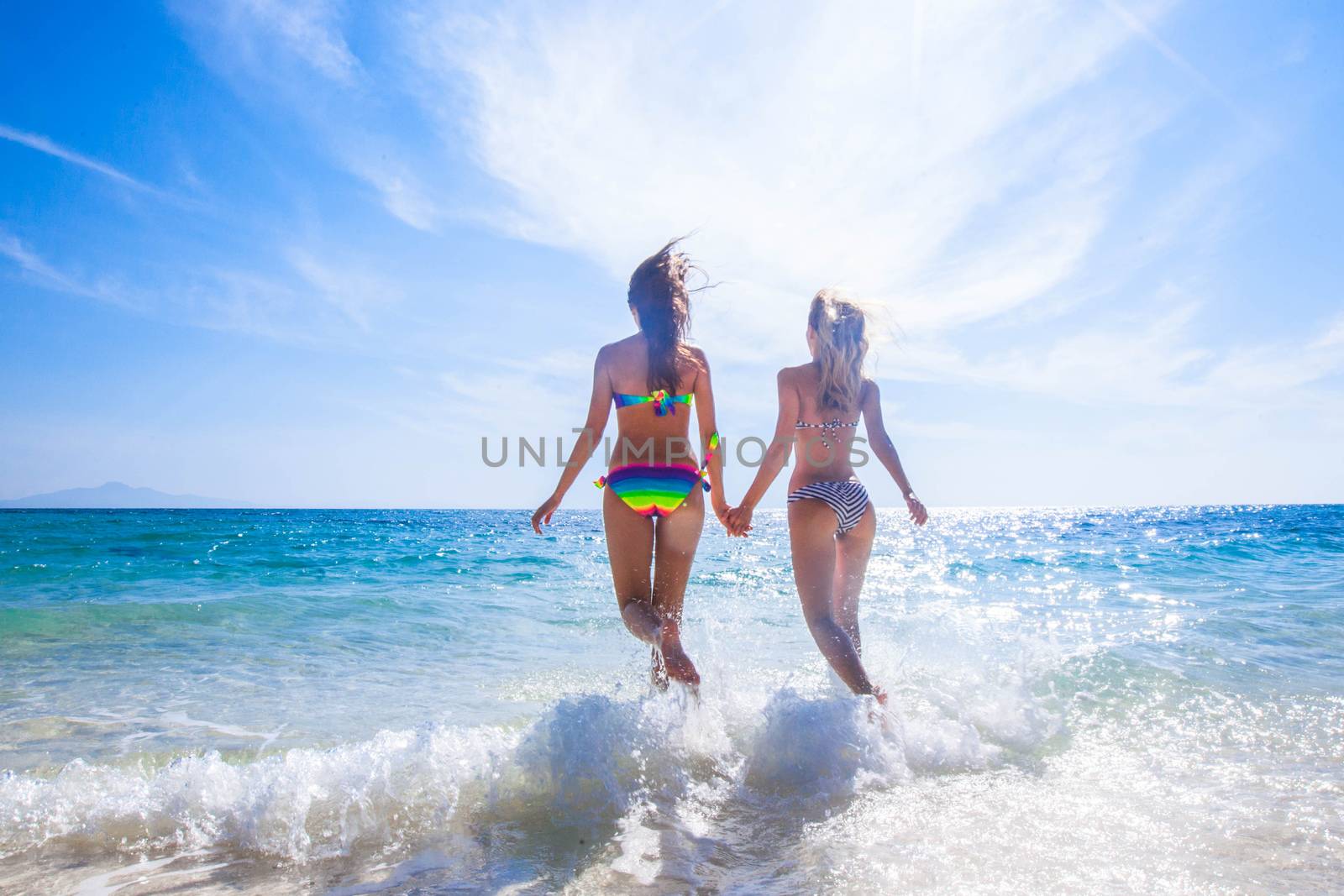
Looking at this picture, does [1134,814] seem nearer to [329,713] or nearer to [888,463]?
[888,463]

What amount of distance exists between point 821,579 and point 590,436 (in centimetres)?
145

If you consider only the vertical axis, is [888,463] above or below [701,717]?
above

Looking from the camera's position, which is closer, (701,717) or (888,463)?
(701,717)

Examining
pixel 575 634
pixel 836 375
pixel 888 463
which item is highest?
pixel 836 375

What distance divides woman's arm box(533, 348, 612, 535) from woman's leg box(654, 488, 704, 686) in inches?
20.7

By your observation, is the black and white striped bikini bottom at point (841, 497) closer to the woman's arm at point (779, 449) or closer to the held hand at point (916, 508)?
the woman's arm at point (779, 449)

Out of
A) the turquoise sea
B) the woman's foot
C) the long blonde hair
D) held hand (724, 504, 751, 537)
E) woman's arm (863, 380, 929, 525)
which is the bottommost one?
the turquoise sea

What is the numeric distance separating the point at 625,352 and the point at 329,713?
2927 millimetres

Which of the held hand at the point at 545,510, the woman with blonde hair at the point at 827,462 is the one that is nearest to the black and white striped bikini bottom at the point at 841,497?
the woman with blonde hair at the point at 827,462

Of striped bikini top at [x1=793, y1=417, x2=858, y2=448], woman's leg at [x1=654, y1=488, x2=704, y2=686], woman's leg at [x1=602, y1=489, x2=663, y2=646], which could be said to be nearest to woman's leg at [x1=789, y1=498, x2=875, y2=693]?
striped bikini top at [x1=793, y1=417, x2=858, y2=448]

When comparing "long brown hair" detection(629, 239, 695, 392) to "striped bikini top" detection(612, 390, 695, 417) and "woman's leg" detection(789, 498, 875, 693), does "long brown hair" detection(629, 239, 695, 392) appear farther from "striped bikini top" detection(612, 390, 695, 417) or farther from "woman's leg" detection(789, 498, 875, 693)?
"woman's leg" detection(789, 498, 875, 693)

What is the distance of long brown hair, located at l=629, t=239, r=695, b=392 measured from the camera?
3.84m

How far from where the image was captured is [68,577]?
39.2 feet

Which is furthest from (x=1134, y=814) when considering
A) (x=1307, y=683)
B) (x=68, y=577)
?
Result: (x=68, y=577)
